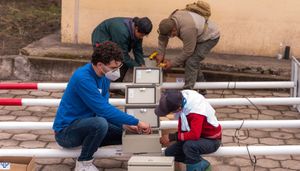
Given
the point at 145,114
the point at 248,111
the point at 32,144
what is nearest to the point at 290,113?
the point at 248,111

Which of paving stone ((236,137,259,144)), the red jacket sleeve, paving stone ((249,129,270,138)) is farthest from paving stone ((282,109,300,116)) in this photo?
the red jacket sleeve

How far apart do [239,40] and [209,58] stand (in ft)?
1.88

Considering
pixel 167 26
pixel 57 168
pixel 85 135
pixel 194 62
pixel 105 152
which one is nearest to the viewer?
pixel 85 135

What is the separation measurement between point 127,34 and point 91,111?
6.06ft

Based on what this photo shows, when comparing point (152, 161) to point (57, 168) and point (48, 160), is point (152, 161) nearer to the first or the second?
point (57, 168)

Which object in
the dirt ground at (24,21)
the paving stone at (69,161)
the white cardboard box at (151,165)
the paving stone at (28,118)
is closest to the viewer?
the white cardboard box at (151,165)

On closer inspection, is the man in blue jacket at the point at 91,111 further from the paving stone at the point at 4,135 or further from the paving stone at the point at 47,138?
the paving stone at the point at 4,135

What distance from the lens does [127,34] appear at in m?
6.07

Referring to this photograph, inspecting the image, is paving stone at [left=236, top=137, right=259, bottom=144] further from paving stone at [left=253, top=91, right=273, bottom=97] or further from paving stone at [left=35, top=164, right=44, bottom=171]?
paving stone at [left=35, top=164, right=44, bottom=171]

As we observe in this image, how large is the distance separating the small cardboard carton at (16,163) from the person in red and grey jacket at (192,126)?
1125 mm

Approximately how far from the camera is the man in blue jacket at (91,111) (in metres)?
4.25

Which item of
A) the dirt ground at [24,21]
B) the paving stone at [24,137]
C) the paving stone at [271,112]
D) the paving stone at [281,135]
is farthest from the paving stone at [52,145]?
the dirt ground at [24,21]

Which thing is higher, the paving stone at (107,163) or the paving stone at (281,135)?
the paving stone at (281,135)

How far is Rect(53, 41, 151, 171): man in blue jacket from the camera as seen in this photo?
4.25 m
